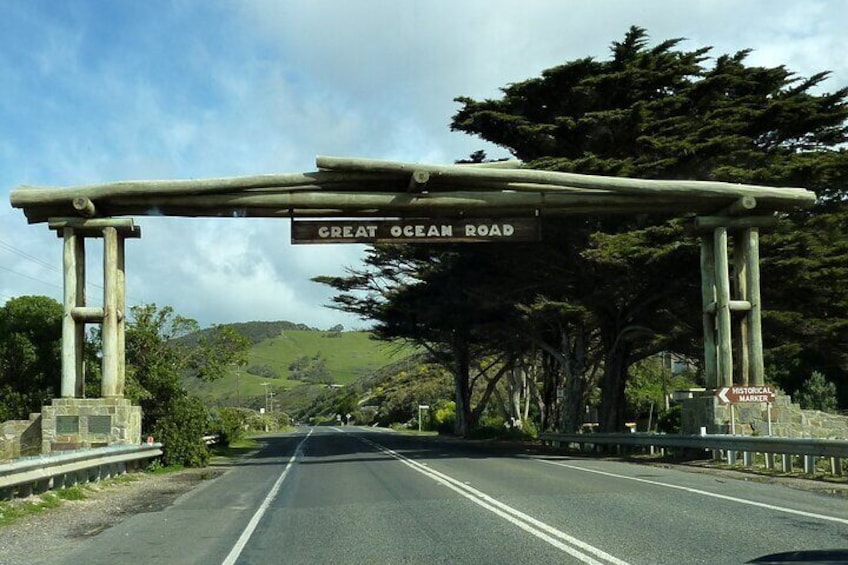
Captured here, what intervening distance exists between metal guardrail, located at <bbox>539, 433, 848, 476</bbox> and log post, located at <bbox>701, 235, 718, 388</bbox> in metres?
2.23

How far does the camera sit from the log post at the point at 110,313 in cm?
2231

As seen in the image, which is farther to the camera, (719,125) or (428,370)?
(428,370)

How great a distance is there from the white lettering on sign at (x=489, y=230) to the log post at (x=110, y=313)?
885 cm

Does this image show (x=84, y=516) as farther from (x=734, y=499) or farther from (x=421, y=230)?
(x=421, y=230)

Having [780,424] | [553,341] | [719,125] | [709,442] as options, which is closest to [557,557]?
[709,442]

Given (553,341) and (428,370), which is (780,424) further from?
(428,370)

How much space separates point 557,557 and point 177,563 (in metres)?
3.94

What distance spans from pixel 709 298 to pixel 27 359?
22.0 meters

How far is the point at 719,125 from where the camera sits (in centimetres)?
2838

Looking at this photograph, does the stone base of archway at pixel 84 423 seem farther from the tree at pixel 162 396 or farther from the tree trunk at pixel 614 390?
the tree trunk at pixel 614 390

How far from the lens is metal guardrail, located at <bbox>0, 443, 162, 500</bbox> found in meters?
13.9

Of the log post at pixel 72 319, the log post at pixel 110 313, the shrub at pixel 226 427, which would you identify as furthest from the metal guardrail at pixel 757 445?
the shrub at pixel 226 427

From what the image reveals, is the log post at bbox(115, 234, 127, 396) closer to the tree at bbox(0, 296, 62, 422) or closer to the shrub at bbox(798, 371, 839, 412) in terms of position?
the tree at bbox(0, 296, 62, 422)

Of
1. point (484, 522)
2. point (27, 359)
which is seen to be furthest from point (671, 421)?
point (484, 522)
